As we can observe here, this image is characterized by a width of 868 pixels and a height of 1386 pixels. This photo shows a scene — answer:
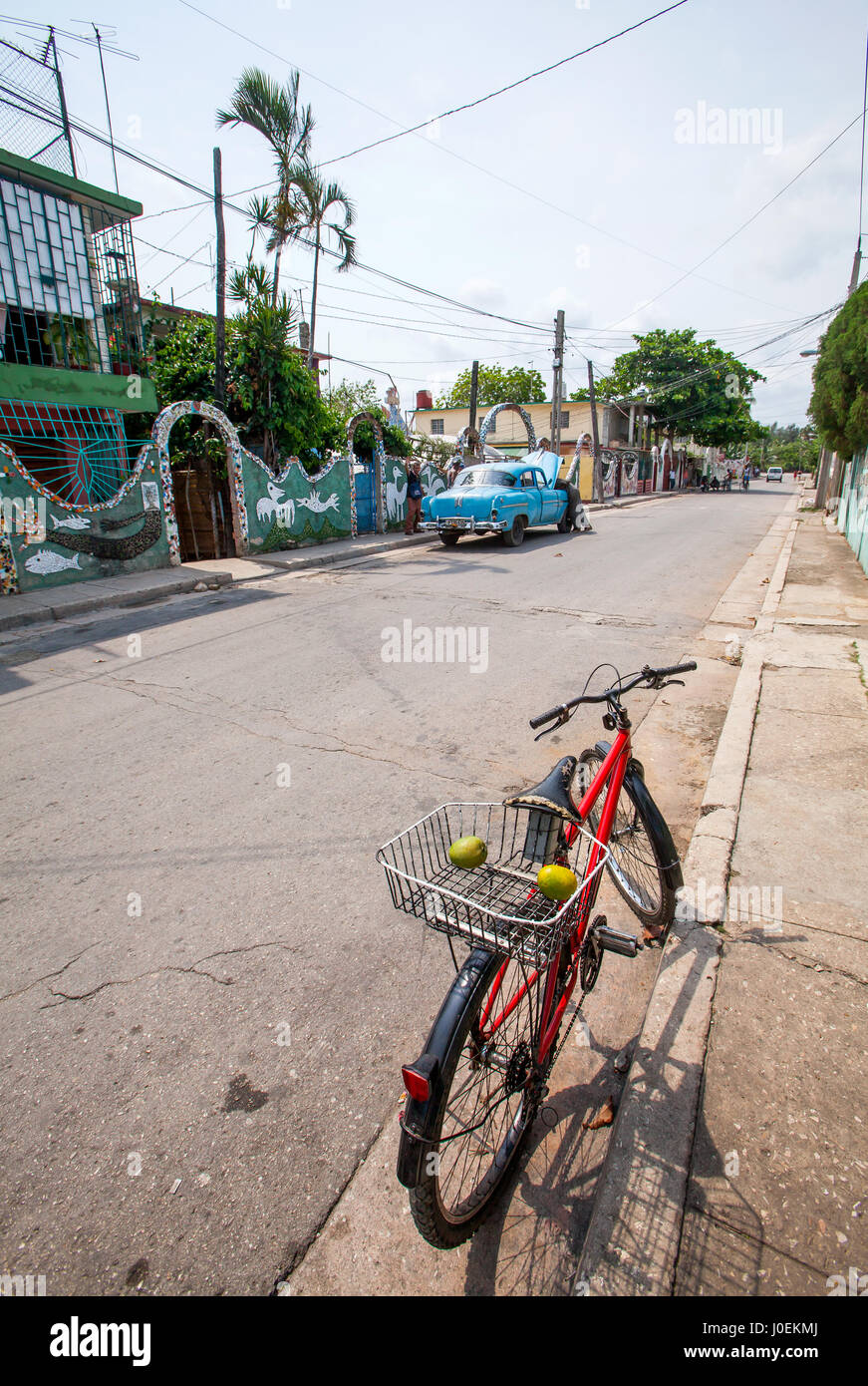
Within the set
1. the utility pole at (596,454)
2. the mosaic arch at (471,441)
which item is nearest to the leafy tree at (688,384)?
the utility pole at (596,454)

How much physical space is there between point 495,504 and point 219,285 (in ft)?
22.8

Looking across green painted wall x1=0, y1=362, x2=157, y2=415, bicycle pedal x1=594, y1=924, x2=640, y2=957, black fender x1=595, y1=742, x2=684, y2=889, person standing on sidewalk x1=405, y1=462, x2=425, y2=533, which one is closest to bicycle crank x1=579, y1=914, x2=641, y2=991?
bicycle pedal x1=594, y1=924, x2=640, y2=957

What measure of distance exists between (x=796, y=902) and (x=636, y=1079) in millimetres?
1264

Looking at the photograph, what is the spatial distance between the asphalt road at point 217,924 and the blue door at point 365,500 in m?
11.1

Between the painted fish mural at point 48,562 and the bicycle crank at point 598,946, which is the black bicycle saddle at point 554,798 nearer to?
the bicycle crank at point 598,946

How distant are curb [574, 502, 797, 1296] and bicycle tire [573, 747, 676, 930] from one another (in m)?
0.11

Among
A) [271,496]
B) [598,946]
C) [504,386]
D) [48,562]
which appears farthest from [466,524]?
[504,386]

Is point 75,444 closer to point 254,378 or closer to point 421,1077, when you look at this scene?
point 254,378

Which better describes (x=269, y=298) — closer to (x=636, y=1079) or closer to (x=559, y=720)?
(x=559, y=720)

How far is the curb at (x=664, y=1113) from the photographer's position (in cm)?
171

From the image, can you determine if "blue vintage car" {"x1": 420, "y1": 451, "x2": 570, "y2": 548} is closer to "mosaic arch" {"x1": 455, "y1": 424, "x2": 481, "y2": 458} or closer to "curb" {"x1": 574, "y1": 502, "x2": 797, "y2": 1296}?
"mosaic arch" {"x1": 455, "y1": 424, "x2": 481, "y2": 458}

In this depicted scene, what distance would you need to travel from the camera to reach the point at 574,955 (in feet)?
7.13

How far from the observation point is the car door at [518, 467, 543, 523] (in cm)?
1594
